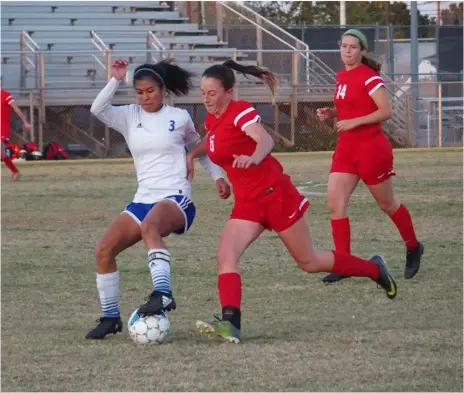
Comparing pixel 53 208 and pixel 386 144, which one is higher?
Answer: pixel 386 144

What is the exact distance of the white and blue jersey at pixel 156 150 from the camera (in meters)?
7.57

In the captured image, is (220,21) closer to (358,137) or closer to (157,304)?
(358,137)

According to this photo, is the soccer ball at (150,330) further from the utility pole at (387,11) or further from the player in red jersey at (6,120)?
the utility pole at (387,11)

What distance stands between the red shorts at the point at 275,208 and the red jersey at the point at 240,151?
0.04 meters

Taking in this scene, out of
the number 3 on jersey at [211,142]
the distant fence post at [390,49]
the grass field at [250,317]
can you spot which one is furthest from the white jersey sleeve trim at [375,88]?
the distant fence post at [390,49]

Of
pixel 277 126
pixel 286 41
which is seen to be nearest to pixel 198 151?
pixel 277 126

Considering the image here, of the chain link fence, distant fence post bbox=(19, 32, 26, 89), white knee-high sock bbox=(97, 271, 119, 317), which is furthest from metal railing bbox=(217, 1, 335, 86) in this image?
white knee-high sock bbox=(97, 271, 119, 317)

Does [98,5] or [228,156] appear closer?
[228,156]

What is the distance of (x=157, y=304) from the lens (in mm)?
7148

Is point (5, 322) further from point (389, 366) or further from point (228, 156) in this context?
point (389, 366)

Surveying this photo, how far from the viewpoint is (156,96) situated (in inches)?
301

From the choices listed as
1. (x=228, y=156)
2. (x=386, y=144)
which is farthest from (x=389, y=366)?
(x=386, y=144)

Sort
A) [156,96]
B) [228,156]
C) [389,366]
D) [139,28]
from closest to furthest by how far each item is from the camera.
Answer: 1. [389,366]
2. [228,156]
3. [156,96]
4. [139,28]

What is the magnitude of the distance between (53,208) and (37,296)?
7933mm
